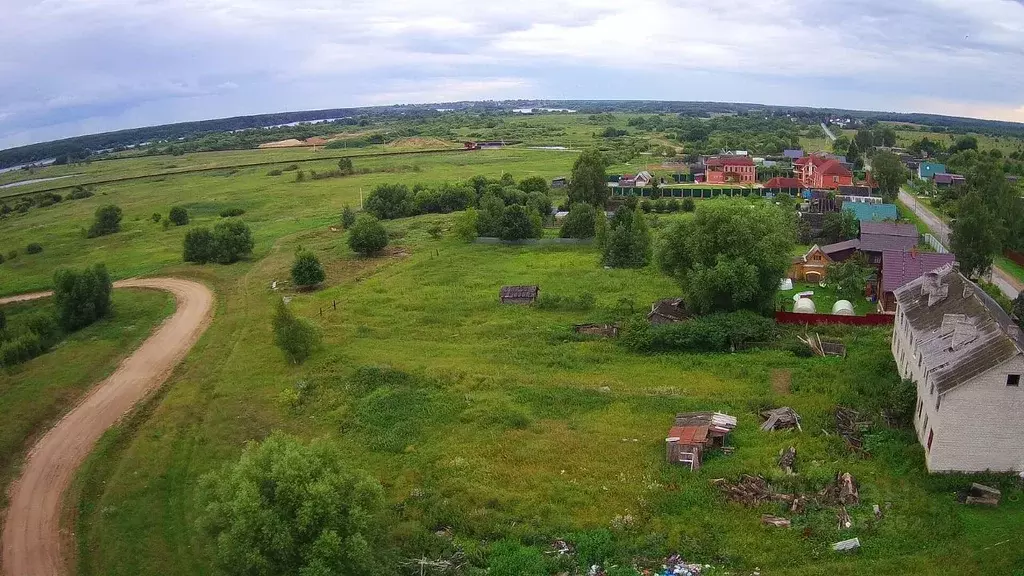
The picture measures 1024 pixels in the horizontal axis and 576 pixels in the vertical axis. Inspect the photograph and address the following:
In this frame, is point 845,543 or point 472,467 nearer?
point 845,543

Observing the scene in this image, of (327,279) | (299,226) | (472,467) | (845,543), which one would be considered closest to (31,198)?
(299,226)

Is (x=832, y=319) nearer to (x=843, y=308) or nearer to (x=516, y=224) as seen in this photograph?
(x=843, y=308)

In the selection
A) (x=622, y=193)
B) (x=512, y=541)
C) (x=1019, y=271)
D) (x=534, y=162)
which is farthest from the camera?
(x=534, y=162)

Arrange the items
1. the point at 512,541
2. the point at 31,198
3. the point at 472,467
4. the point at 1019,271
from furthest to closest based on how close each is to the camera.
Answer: the point at 31,198, the point at 1019,271, the point at 472,467, the point at 512,541

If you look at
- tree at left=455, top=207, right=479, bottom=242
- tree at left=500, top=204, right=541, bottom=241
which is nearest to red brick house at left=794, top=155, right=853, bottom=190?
tree at left=500, top=204, right=541, bottom=241

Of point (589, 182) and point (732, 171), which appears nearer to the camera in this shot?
point (589, 182)

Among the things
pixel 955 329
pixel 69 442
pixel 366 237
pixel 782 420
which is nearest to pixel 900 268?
pixel 955 329

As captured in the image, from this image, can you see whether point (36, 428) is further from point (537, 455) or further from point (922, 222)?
point (922, 222)

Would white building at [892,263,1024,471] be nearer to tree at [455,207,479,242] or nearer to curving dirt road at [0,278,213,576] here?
curving dirt road at [0,278,213,576]
